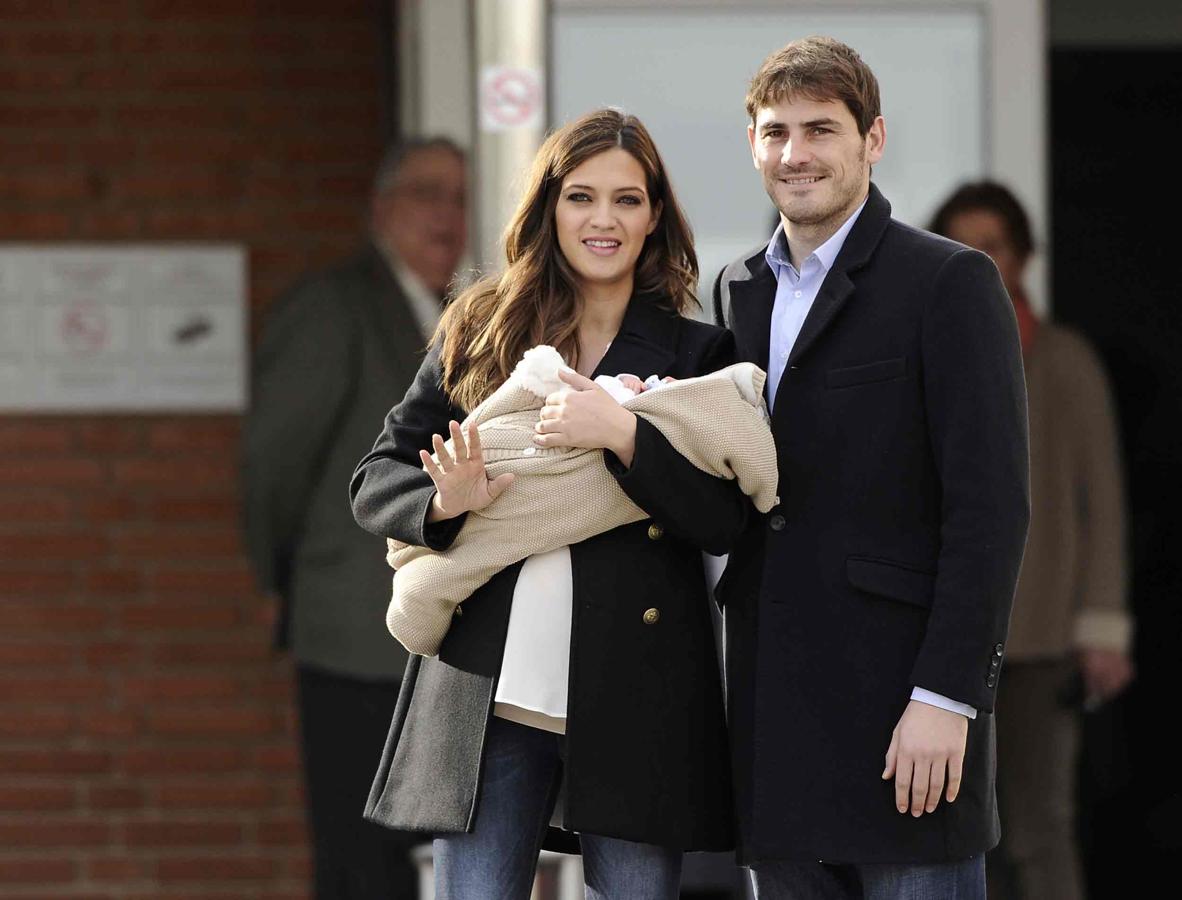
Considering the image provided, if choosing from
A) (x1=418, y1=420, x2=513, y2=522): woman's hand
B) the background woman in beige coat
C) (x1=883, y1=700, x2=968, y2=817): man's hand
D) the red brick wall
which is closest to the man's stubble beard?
(x1=418, y1=420, x2=513, y2=522): woman's hand

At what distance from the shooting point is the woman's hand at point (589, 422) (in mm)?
2957

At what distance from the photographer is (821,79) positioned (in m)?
3.00

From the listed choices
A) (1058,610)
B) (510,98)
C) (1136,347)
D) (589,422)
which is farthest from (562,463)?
(1136,347)

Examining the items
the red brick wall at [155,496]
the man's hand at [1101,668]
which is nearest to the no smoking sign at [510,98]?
the red brick wall at [155,496]

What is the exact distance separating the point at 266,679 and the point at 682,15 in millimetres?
2218

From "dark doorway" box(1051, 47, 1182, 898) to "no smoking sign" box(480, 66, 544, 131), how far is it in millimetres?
2489

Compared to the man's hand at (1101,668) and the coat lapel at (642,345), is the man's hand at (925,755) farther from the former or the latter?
the man's hand at (1101,668)

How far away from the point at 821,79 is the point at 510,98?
195 centimetres

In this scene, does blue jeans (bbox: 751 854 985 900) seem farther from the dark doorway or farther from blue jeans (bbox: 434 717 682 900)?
the dark doorway

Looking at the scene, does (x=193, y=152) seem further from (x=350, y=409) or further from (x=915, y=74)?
(x=915, y=74)

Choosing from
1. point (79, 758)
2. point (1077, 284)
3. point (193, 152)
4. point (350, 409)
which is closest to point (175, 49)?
point (193, 152)

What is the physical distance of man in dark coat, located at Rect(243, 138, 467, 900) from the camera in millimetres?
5113

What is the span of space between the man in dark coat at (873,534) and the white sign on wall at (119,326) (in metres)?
3.15

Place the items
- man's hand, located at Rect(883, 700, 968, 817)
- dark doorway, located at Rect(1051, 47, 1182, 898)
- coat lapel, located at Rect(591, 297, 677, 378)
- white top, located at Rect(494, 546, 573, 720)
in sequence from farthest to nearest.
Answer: dark doorway, located at Rect(1051, 47, 1182, 898)
coat lapel, located at Rect(591, 297, 677, 378)
white top, located at Rect(494, 546, 573, 720)
man's hand, located at Rect(883, 700, 968, 817)
